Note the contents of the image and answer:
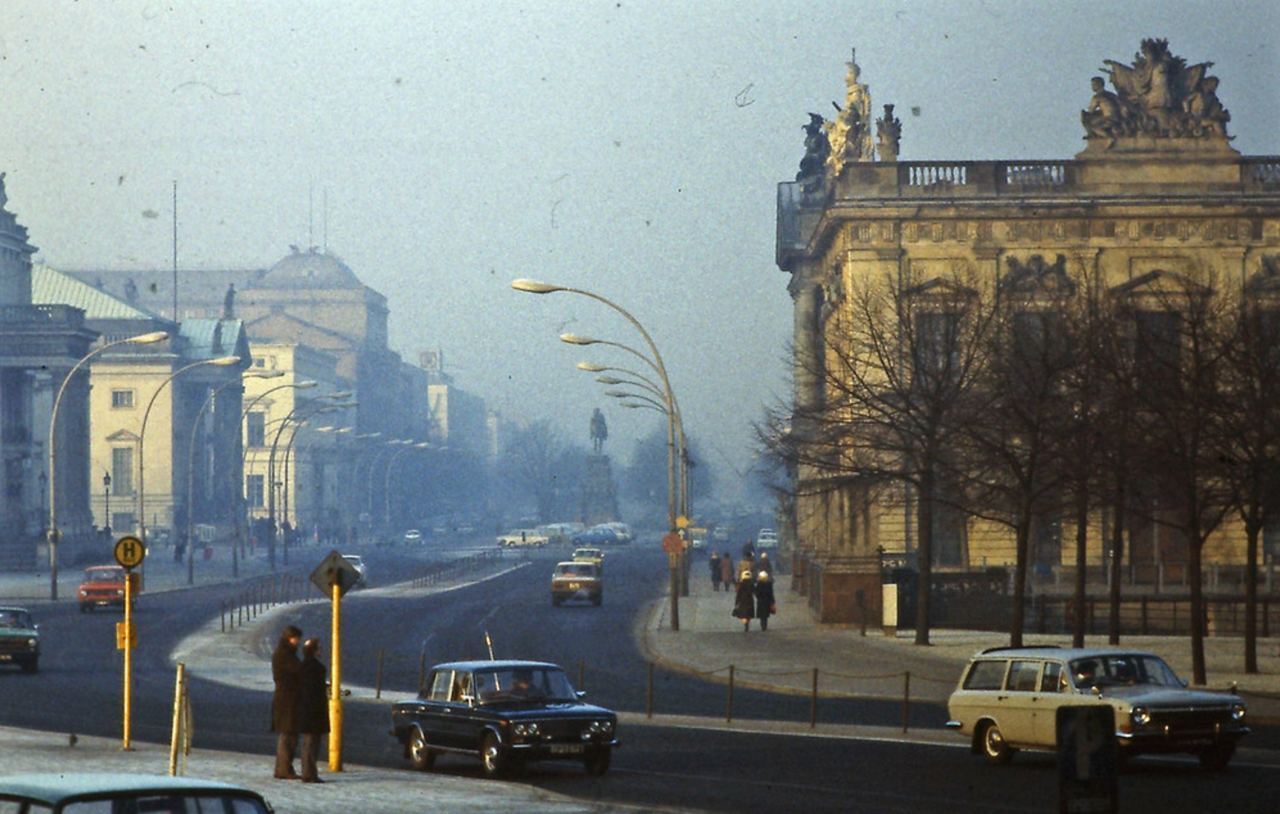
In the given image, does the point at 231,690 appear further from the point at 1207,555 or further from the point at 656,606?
the point at 1207,555

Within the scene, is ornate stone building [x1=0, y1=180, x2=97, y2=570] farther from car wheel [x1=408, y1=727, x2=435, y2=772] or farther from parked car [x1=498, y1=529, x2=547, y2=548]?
car wheel [x1=408, y1=727, x2=435, y2=772]

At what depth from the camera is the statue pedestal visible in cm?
17275

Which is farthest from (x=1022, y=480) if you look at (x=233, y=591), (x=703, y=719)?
(x=233, y=591)

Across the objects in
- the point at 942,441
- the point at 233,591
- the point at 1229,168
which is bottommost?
the point at 233,591

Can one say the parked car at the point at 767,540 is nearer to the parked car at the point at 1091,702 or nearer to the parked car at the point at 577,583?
the parked car at the point at 577,583

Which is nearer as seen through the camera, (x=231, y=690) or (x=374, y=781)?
(x=374, y=781)

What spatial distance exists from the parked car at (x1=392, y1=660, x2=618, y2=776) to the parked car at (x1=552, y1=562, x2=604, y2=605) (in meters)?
45.7

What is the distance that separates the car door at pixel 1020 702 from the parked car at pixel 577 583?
47589 millimetres

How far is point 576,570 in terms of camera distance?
74.2 metres

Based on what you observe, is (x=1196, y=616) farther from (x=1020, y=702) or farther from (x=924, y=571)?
(x=1020, y=702)

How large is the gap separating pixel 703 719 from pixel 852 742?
4.91m

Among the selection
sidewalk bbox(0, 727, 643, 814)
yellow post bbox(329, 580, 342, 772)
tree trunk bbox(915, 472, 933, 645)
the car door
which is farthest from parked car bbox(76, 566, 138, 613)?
the car door

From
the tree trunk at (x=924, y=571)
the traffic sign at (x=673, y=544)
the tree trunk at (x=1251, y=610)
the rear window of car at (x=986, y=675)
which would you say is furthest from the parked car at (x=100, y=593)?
the rear window of car at (x=986, y=675)

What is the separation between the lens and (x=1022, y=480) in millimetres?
45094
